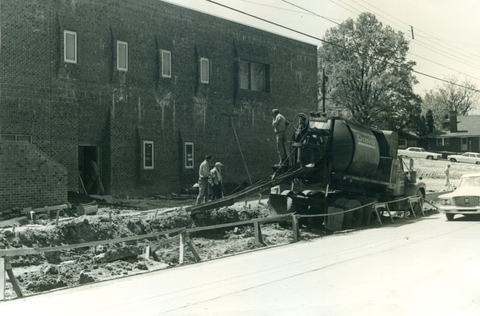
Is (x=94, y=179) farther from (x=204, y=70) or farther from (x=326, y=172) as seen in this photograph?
(x=326, y=172)

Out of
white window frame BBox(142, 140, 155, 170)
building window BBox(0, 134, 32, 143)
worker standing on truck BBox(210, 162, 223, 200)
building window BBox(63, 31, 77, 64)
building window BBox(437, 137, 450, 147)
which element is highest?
building window BBox(63, 31, 77, 64)

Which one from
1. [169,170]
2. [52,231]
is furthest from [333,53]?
[52,231]

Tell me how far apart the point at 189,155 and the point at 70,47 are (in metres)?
8.32

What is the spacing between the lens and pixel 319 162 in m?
17.3

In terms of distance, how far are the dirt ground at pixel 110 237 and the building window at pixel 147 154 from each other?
3.07 metres

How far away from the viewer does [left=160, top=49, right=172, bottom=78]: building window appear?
86.1ft

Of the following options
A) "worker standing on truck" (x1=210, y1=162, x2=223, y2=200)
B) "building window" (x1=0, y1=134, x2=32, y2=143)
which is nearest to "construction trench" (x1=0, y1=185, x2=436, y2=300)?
"worker standing on truck" (x1=210, y1=162, x2=223, y2=200)

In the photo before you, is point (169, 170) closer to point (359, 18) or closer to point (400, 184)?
point (400, 184)

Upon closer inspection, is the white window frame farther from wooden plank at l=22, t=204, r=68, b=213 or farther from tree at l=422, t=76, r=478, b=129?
tree at l=422, t=76, r=478, b=129

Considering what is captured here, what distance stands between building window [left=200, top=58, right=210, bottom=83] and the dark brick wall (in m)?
12.1

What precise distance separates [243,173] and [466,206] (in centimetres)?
1512

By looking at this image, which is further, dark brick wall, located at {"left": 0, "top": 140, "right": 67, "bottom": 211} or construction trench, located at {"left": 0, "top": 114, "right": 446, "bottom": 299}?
dark brick wall, located at {"left": 0, "top": 140, "right": 67, "bottom": 211}

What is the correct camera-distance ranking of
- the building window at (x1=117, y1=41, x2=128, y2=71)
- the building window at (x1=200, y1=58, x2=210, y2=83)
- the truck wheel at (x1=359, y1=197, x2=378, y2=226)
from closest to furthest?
1. the truck wheel at (x1=359, y1=197, x2=378, y2=226)
2. the building window at (x1=117, y1=41, x2=128, y2=71)
3. the building window at (x1=200, y1=58, x2=210, y2=83)

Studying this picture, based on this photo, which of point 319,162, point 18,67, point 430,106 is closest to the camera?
point 319,162
